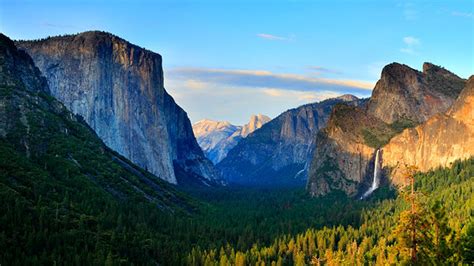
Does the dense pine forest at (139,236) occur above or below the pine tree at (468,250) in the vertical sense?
below

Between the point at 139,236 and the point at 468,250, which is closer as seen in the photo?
the point at 468,250

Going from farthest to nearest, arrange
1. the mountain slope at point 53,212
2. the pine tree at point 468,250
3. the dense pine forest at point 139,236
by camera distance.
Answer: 1. the mountain slope at point 53,212
2. the dense pine forest at point 139,236
3. the pine tree at point 468,250

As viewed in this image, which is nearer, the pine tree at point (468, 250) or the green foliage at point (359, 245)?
the green foliage at point (359, 245)

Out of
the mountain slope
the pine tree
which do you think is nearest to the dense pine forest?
the pine tree

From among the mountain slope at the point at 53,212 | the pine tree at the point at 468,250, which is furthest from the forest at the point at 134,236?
the mountain slope at the point at 53,212

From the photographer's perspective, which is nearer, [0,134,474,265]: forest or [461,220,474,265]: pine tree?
[461,220,474,265]: pine tree

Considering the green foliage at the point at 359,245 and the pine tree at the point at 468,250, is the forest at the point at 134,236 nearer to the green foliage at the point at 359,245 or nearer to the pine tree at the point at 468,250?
the pine tree at the point at 468,250

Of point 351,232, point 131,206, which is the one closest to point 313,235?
point 351,232

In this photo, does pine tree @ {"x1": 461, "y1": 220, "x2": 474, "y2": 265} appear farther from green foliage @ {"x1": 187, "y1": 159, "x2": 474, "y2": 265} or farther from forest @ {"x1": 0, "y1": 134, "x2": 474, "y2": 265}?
forest @ {"x1": 0, "y1": 134, "x2": 474, "y2": 265}

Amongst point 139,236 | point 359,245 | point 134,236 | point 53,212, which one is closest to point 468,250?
point 359,245

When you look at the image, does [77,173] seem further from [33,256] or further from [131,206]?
[33,256]

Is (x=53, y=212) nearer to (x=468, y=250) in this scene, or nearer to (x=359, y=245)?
(x=359, y=245)

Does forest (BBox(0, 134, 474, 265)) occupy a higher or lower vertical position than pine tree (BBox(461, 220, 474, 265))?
lower
